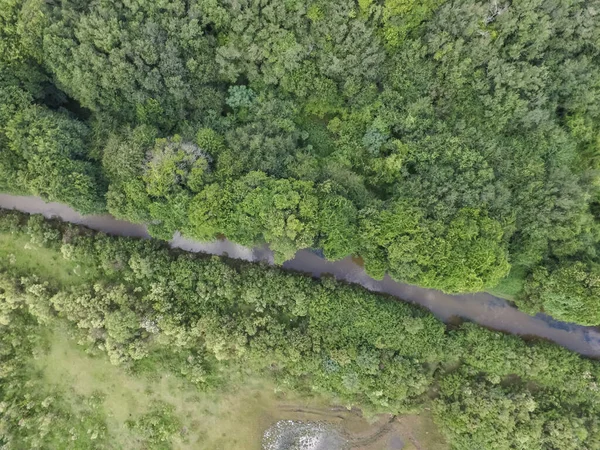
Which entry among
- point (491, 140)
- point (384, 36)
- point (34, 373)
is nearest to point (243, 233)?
point (384, 36)

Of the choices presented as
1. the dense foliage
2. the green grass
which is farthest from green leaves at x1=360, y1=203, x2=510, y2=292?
the green grass

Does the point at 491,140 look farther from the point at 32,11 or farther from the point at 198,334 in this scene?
the point at 32,11

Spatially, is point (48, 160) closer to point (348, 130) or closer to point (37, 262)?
point (37, 262)

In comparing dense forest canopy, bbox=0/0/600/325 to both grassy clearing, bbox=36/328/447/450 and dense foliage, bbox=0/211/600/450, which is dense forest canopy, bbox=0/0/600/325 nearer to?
dense foliage, bbox=0/211/600/450

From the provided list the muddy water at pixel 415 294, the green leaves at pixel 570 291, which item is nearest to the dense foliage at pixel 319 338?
the muddy water at pixel 415 294

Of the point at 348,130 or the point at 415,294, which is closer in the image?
the point at 348,130

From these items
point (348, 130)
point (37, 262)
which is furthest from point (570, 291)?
point (37, 262)
